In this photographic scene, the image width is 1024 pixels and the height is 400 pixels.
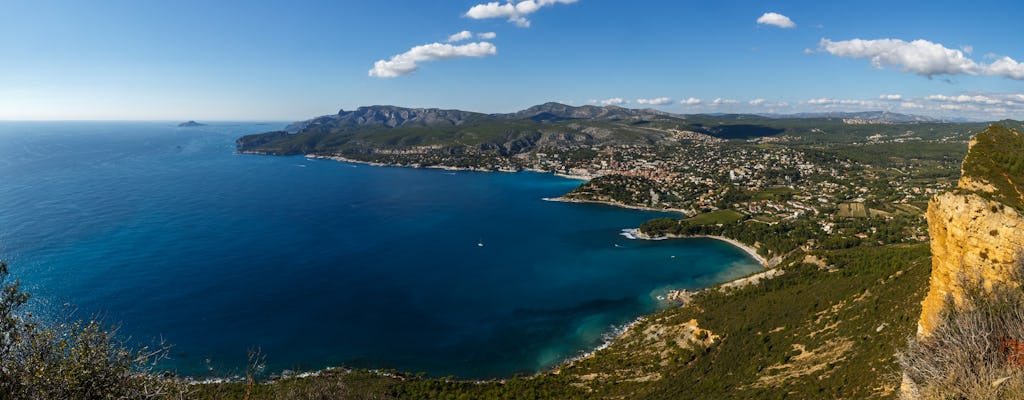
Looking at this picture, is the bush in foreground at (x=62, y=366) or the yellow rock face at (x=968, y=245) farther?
the yellow rock face at (x=968, y=245)

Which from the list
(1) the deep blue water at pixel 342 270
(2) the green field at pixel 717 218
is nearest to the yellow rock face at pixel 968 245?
(1) the deep blue water at pixel 342 270

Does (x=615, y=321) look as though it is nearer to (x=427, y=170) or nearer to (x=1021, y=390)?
(x=1021, y=390)

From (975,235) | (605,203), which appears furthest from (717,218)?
(975,235)

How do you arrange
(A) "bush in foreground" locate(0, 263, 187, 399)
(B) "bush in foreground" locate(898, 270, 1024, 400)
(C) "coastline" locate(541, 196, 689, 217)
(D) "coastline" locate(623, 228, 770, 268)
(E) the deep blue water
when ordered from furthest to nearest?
(C) "coastline" locate(541, 196, 689, 217) → (D) "coastline" locate(623, 228, 770, 268) → (E) the deep blue water → (A) "bush in foreground" locate(0, 263, 187, 399) → (B) "bush in foreground" locate(898, 270, 1024, 400)

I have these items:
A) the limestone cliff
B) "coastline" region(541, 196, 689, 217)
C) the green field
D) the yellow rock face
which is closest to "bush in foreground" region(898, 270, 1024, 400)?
the yellow rock face

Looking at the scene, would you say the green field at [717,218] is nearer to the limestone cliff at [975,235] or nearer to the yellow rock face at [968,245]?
the limestone cliff at [975,235]

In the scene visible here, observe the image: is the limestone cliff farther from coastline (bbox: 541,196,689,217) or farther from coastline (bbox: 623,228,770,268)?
coastline (bbox: 541,196,689,217)
